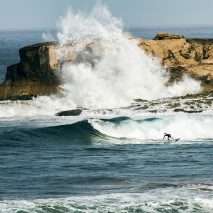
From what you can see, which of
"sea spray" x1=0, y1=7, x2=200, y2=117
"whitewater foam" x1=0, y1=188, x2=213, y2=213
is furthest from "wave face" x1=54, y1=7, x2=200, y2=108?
"whitewater foam" x1=0, y1=188, x2=213, y2=213

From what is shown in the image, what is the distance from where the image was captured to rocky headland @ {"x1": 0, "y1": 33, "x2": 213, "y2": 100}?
59.5 m

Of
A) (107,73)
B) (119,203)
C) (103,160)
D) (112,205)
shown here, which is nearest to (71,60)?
(107,73)

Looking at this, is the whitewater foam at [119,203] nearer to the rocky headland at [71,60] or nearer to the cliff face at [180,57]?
the rocky headland at [71,60]

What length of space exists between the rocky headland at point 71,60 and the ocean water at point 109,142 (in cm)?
62

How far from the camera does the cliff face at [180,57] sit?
6197cm

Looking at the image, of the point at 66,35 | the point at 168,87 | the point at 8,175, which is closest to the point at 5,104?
the point at 66,35

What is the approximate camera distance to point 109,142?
4575 cm

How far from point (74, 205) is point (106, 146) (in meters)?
14.8

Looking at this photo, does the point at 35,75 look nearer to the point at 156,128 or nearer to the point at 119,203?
the point at 156,128

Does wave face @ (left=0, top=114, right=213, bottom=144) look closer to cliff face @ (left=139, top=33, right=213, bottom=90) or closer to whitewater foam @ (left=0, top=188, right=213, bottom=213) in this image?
cliff face @ (left=139, top=33, right=213, bottom=90)

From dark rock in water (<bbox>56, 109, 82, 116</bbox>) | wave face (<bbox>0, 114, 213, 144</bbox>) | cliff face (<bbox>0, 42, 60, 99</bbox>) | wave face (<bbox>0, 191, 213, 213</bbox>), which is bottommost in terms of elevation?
wave face (<bbox>0, 191, 213, 213</bbox>)

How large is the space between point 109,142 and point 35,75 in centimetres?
1515

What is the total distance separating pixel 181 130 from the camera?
160 ft

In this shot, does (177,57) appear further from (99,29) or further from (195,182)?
(195,182)
